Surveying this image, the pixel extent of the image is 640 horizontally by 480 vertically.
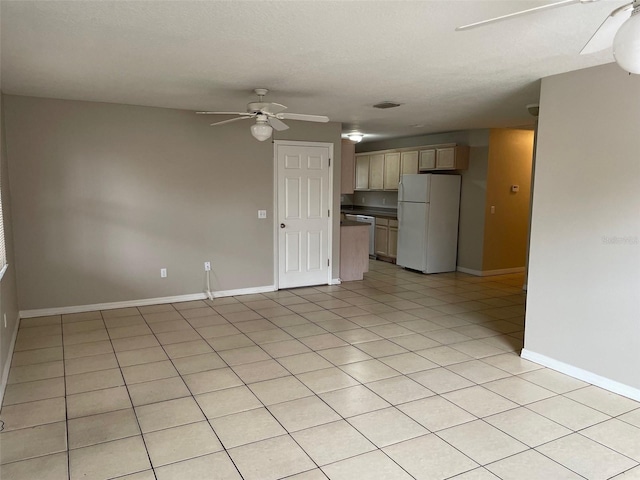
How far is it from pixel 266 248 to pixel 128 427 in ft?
11.5

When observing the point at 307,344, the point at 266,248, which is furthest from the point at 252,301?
the point at 307,344

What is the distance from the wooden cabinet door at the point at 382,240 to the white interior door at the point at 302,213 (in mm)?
2248

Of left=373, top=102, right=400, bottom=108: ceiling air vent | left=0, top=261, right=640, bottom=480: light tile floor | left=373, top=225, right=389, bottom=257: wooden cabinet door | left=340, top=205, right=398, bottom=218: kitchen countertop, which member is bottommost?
left=0, top=261, right=640, bottom=480: light tile floor

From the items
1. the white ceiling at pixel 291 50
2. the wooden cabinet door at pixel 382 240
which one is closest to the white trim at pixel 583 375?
the white ceiling at pixel 291 50

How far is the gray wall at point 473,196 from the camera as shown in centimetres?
711

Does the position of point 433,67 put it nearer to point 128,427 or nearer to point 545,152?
point 545,152

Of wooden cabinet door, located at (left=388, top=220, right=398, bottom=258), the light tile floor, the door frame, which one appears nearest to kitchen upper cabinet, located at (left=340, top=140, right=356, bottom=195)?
the door frame

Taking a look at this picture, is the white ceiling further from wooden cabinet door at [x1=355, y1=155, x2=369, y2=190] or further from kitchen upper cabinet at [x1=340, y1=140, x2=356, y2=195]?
wooden cabinet door at [x1=355, y1=155, x2=369, y2=190]

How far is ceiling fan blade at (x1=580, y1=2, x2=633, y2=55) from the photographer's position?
5.58 ft

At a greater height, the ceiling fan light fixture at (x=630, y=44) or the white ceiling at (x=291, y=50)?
the white ceiling at (x=291, y=50)

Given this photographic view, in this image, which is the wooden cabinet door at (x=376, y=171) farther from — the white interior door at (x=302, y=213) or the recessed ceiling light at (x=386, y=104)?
the recessed ceiling light at (x=386, y=104)

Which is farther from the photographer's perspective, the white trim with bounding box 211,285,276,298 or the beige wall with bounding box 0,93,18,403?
the white trim with bounding box 211,285,276,298

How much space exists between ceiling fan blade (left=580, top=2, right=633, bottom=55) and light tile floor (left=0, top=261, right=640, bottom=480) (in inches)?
82.4

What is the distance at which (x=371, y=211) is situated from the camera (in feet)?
31.4
